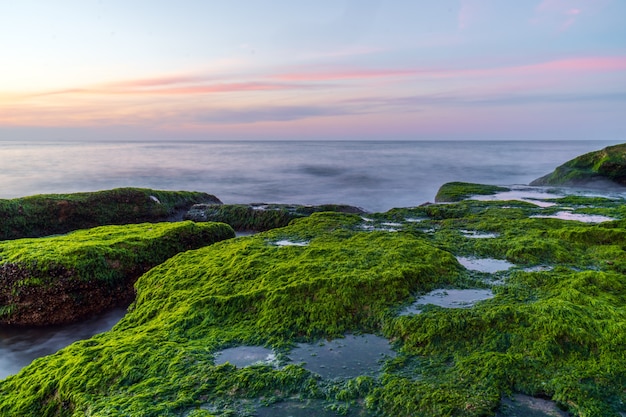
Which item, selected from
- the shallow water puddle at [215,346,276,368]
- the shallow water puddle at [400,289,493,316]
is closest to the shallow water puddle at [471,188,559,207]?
the shallow water puddle at [400,289,493,316]

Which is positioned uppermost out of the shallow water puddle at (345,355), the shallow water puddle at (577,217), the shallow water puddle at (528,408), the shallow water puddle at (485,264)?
the shallow water puddle at (577,217)

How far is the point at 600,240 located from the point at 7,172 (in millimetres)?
42418

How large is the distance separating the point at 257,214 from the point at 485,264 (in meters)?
8.67

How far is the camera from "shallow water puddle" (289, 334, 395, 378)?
3.98 metres

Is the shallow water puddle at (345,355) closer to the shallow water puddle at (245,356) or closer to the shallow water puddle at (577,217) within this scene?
the shallow water puddle at (245,356)

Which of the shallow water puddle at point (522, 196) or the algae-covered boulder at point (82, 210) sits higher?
the shallow water puddle at point (522, 196)

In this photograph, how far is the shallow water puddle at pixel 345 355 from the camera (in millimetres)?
3977

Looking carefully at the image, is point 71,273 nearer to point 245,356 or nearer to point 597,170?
point 245,356

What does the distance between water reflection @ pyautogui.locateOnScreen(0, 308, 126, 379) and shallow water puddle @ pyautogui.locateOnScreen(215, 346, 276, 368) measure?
3.61 metres

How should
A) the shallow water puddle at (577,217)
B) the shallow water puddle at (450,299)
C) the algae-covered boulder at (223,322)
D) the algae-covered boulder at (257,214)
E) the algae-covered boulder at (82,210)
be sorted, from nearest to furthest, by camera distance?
1. the algae-covered boulder at (223,322)
2. the shallow water puddle at (450,299)
3. the shallow water puddle at (577,217)
4. the algae-covered boulder at (82,210)
5. the algae-covered boulder at (257,214)

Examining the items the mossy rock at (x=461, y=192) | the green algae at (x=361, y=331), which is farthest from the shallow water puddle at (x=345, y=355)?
the mossy rock at (x=461, y=192)

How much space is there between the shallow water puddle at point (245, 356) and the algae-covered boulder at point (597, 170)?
19637mm

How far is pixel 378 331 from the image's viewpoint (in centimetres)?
474

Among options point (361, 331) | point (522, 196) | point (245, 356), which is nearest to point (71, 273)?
point (245, 356)
